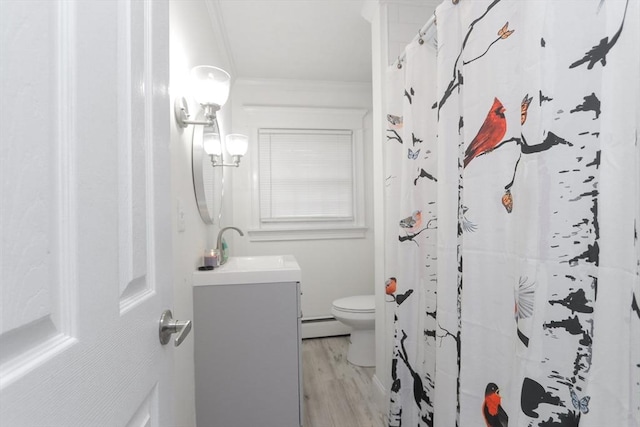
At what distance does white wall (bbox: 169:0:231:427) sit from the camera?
1164 millimetres

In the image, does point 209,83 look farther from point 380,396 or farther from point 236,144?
point 380,396

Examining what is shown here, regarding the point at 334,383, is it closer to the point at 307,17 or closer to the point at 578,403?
the point at 578,403

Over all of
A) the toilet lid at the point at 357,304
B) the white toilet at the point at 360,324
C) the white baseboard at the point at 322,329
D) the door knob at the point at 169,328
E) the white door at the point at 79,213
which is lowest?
the white baseboard at the point at 322,329

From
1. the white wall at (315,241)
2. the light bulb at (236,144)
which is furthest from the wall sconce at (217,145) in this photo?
the white wall at (315,241)

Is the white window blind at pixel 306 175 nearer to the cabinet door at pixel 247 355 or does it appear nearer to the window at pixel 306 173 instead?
the window at pixel 306 173

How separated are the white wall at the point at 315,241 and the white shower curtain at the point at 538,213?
1806 mm

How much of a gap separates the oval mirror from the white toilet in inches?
45.8

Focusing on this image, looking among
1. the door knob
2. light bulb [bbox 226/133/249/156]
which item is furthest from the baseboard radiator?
the door knob

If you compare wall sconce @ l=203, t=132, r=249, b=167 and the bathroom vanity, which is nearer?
the bathroom vanity

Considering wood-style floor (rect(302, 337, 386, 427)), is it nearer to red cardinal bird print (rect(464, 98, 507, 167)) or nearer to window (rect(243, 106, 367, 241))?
window (rect(243, 106, 367, 241))

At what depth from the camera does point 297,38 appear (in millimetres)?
2143

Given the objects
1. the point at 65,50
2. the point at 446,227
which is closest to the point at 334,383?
the point at 446,227

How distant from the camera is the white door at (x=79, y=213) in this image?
0.28 metres

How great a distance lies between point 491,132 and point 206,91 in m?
1.10
